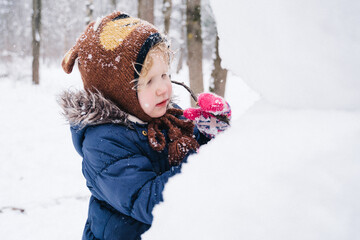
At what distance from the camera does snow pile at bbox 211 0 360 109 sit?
0.54m

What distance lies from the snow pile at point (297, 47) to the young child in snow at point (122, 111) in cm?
57

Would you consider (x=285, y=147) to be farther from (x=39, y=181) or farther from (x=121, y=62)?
(x=39, y=181)

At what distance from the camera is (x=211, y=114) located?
1318 millimetres

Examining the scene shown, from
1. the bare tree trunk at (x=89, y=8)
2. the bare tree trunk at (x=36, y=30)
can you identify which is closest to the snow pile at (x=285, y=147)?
the bare tree trunk at (x=36, y=30)

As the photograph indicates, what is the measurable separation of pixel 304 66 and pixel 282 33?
3.6 inches

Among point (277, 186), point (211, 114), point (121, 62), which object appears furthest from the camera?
point (211, 114)

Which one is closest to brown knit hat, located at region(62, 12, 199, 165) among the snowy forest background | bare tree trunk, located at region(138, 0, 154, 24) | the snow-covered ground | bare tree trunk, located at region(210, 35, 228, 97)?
the snow-covered ground

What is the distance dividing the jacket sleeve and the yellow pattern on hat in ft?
1.40

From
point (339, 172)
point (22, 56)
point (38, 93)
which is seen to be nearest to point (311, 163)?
point (339, 172)

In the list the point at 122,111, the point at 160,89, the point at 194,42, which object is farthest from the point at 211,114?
the point at 194,42

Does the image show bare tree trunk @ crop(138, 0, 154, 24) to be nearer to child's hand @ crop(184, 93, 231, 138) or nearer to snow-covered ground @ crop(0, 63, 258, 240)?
snow-covered ground @ crop(0, 63, 258, 240)

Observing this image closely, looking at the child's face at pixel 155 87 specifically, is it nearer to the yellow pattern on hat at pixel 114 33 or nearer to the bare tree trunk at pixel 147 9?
the yellow pattern on hat at pixel 114 33

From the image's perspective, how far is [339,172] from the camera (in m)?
0.50

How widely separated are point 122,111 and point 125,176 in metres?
0.37
